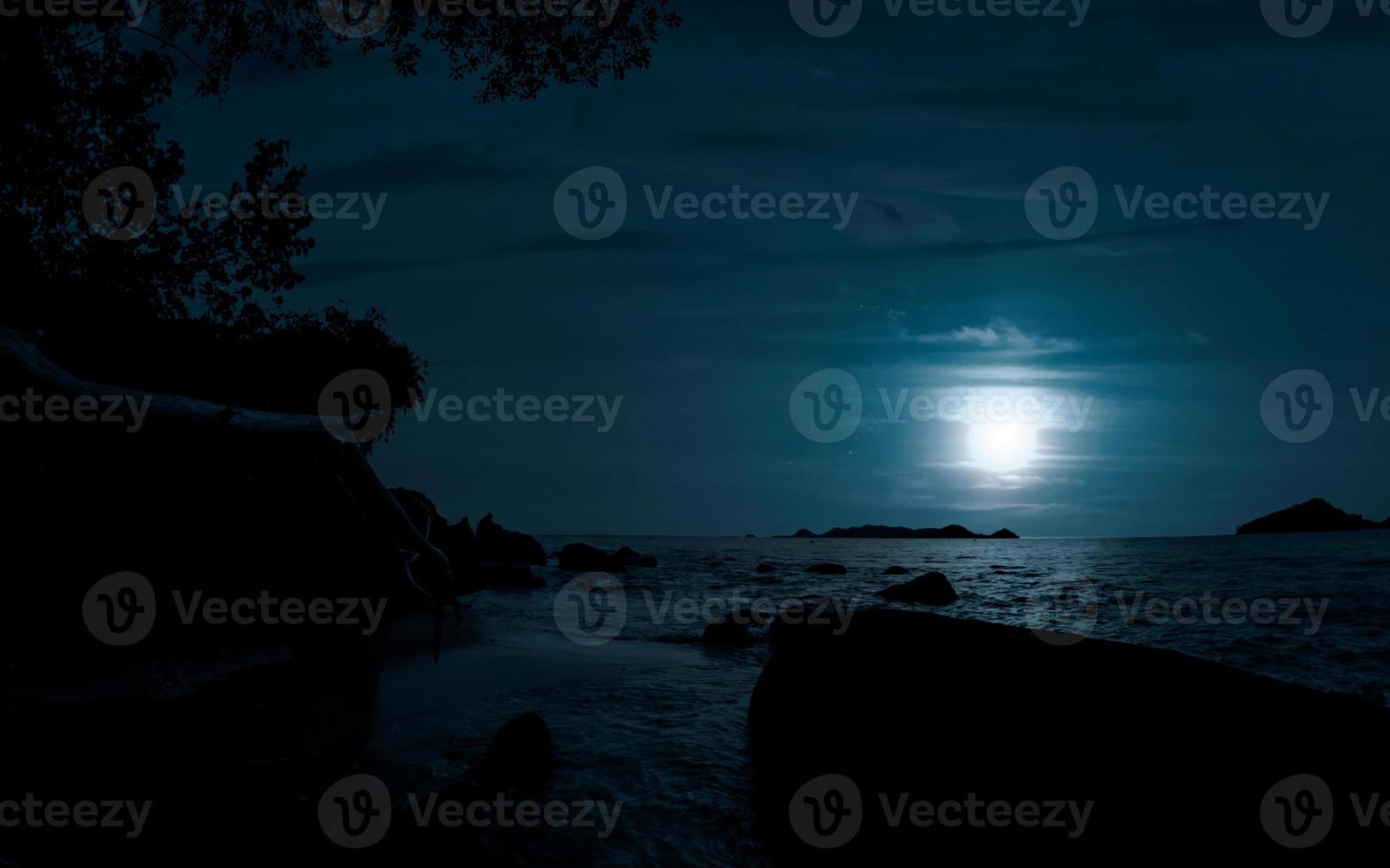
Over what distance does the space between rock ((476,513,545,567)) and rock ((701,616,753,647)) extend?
75.8 ft

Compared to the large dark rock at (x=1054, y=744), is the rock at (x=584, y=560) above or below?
below

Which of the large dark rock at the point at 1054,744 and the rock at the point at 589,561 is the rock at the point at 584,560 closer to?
the rock at the point at 589,561

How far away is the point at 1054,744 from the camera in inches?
207

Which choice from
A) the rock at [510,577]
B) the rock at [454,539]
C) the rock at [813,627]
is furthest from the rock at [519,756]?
the rock at [510,577]

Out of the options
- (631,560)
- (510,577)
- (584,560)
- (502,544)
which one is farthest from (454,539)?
(631,560)

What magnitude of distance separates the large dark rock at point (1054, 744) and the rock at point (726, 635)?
8.91 meters

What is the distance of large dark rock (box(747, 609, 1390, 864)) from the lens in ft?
15.1

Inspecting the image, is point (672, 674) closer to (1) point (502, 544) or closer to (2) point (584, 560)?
(1) point (502, 544)

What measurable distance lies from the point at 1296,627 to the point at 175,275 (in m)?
25.1

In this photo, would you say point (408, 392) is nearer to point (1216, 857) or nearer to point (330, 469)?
point (330, 469)

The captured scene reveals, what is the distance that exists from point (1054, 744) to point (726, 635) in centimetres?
1120

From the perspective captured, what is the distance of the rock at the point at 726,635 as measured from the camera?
52.3 ft

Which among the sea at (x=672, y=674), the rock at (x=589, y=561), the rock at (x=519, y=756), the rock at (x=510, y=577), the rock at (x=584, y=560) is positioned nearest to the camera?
the sea at (x=672, y=674)

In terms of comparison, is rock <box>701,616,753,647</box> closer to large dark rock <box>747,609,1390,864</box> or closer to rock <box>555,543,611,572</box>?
large dark rock <box>747,609,1390,864</box>
